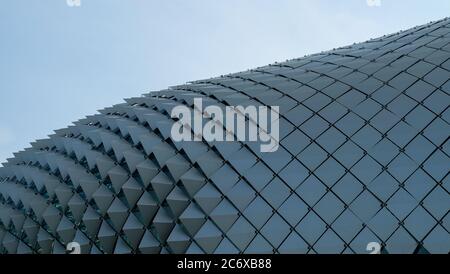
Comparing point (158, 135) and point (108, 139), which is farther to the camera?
point (108, 139)

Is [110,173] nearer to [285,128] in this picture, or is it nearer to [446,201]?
[285,128]

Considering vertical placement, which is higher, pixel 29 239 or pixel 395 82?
pixel 395 82

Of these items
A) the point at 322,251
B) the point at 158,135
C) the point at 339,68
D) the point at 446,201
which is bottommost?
the point at 322,251

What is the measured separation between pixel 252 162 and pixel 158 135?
949 cm

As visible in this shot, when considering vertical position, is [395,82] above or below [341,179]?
above

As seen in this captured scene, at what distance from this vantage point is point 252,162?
2777 centimetres

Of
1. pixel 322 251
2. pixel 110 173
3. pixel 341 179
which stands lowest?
pixel 322 251

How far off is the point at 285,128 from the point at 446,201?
930 centimetres

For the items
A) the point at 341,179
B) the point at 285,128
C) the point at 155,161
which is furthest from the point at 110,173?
the point at 341,179
